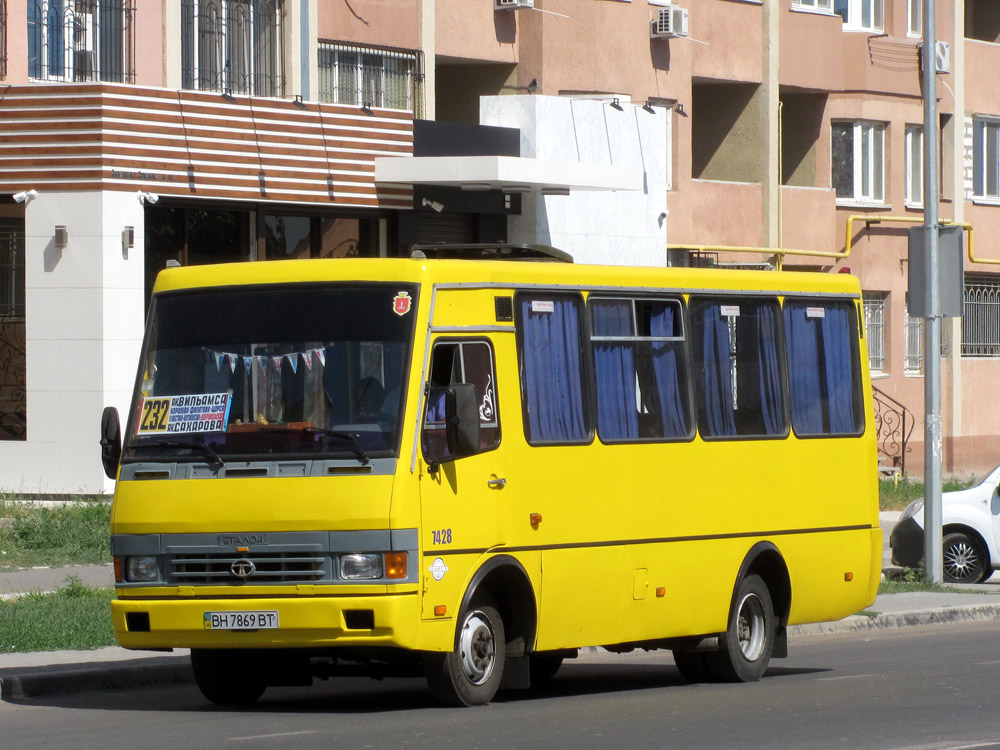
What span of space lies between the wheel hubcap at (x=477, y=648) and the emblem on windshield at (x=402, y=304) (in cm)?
173

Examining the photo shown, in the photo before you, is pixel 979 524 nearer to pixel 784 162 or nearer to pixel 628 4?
pixel 628 4

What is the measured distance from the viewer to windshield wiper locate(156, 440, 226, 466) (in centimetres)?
1166

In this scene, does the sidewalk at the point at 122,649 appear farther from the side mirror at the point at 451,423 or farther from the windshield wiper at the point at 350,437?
the side mirror at the point at 451,423

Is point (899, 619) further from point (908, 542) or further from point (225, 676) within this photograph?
point (225, 676)

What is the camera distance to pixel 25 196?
24.9 m

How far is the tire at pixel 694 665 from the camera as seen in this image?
14.0 m

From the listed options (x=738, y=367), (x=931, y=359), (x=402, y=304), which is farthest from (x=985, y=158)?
(x=402, y=304)

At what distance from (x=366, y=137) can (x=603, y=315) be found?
612 inches

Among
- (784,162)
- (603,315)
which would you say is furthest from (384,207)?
(603,315)

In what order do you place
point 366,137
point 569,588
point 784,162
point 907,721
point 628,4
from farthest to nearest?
point 784,162 < point 628,4 < point 366,137 < point 569,588 < point 907,721

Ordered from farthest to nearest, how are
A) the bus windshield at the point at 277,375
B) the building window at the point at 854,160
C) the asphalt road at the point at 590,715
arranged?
the building window at the point at 854,160
the bus windshield at the point at 277,375
the asphalt road at the point at 590,715

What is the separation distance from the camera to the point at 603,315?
13.1 m

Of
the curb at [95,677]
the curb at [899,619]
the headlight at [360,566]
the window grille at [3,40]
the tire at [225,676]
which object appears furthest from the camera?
the window grille at [3,40]

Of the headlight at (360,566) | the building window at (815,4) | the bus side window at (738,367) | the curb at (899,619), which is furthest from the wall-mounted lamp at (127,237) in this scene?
the building window at (815,4)
